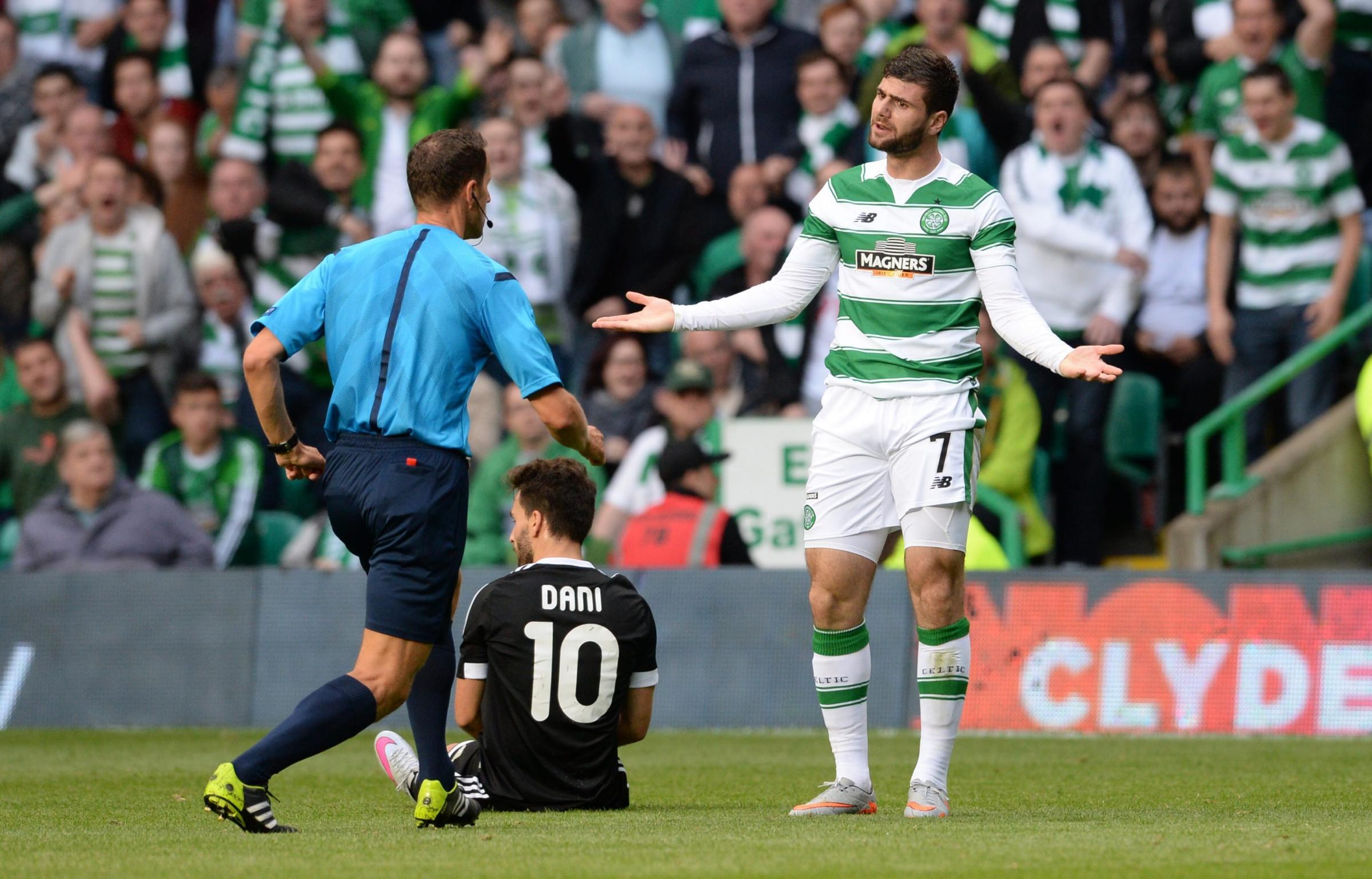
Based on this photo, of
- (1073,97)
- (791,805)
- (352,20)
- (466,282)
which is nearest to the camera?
(466,282)

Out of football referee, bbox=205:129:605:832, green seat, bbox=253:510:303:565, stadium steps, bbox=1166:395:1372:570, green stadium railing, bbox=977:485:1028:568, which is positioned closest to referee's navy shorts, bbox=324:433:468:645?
football referee, bbox=205:129:605:832

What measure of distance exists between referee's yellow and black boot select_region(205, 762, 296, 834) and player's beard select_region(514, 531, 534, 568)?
5.20ft

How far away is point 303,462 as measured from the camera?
20.1 ft

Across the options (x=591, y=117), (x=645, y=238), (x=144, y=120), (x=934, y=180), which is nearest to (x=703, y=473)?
(x=645, y=238)

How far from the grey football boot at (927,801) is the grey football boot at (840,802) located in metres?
0.23

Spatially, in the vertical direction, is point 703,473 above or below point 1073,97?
below

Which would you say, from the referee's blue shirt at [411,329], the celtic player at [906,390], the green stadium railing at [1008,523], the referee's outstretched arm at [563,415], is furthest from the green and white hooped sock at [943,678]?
the green stadium railing at [1008,523]

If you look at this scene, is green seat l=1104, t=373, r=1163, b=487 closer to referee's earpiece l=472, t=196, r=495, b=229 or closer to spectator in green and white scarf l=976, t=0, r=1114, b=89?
spectator in green and white scarf l=976, t=0, r=1114, b=89

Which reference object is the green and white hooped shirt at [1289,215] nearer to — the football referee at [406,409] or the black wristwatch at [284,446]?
the football referee at [406,409]

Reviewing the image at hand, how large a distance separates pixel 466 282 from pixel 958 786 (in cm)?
325

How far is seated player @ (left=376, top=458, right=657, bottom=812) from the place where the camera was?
268 inches

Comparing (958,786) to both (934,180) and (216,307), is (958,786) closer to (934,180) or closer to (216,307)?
(934,180)

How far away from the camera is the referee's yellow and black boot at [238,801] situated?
5512mm

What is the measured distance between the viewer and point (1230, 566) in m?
12.5
